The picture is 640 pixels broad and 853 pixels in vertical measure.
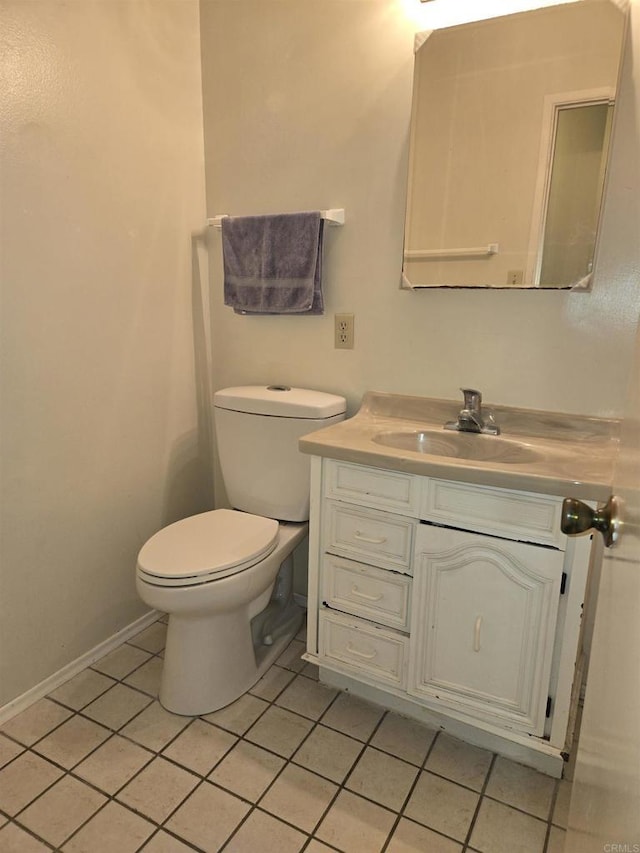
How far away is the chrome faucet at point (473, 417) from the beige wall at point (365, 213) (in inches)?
3.8

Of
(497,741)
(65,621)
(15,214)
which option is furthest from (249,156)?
(497,741)

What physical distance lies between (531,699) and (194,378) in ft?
4.99

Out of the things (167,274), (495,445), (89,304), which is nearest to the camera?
(495,445)

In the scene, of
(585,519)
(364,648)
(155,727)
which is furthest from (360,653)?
(585,519)

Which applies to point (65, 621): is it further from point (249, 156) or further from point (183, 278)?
point (249, 156)

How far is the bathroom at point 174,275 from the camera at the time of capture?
143 cm

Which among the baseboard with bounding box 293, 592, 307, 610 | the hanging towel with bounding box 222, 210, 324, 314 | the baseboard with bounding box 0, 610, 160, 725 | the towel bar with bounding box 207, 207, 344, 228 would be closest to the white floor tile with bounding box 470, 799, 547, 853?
the baseboard with bounding box 293, 592, 307, 610

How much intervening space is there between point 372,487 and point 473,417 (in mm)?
385

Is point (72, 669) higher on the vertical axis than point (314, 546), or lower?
lower

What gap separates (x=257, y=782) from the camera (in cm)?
134

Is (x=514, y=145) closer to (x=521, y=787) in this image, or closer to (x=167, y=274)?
(x=167, y=274)

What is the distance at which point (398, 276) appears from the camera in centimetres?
169

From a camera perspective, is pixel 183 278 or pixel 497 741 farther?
pixel 183 278

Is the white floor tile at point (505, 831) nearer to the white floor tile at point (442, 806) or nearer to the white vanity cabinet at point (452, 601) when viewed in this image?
the white floor tile at point (442, 806)
